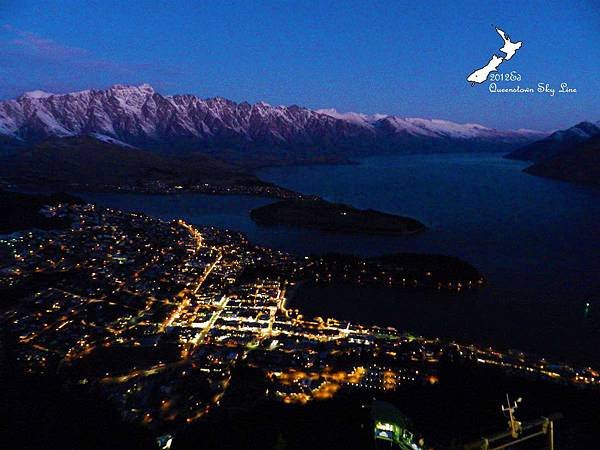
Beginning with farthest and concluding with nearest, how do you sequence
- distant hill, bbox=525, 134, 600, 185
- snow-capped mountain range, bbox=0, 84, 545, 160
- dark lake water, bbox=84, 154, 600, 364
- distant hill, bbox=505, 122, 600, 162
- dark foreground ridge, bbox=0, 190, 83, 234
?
snow-capped mountain range, bbox=0, 84, 545, 160, distant hill, bbox=505, 122, 600, 162, distant hill, bbox=525, 134, 600, 185, dark foreground ridge, bbox=0, 190, 83, 234, dark lake water, bbox=84, 154, 600, 364

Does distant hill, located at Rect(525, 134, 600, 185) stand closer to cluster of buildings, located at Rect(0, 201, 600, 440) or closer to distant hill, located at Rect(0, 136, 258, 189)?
distant hill, located at Rect(0, 136, 258, 189)

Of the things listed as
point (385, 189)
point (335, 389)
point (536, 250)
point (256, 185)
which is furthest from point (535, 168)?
point (335, 389)

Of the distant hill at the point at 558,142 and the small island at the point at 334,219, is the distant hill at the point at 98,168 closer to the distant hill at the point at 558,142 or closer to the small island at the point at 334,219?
the small island at the point at 334,219

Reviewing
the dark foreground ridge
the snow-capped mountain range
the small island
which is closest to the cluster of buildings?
the dark foreground ridge

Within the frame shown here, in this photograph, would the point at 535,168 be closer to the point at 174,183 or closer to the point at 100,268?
the point at 174,183

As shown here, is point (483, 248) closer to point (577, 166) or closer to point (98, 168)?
point (577, 166)
